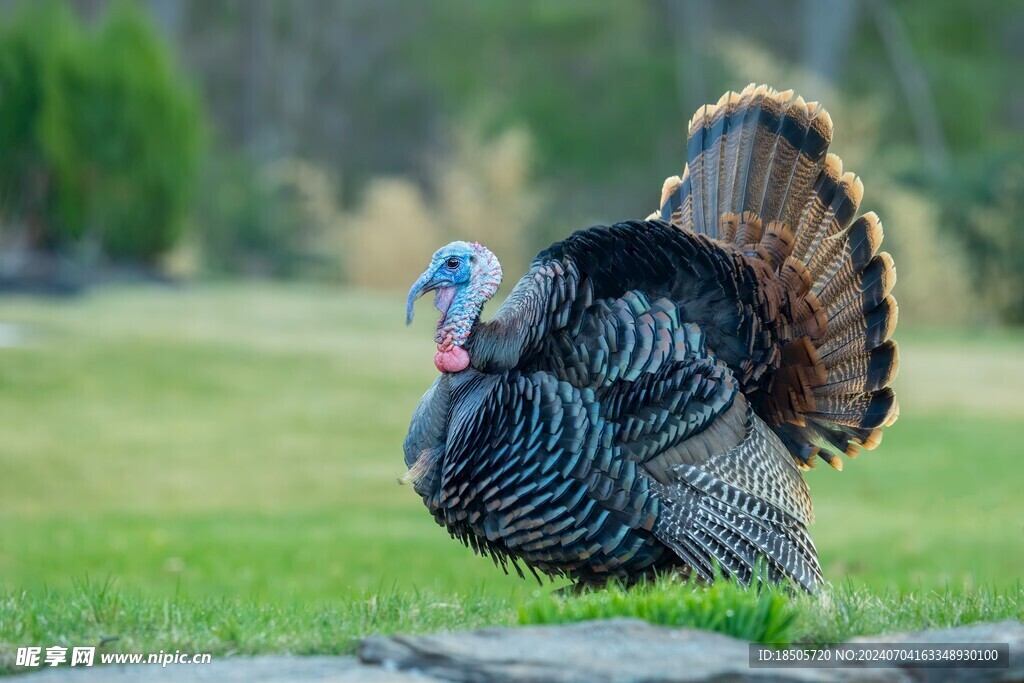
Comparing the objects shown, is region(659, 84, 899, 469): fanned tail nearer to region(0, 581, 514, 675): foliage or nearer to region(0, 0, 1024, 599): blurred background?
region(0, 581, 514, 675): foliage

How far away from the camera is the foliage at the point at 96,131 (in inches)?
674

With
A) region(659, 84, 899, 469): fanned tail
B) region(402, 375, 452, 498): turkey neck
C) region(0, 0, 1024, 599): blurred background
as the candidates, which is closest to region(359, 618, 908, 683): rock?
region(402, 375, 452, 498): turkey neck

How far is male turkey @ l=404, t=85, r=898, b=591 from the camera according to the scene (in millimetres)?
4730

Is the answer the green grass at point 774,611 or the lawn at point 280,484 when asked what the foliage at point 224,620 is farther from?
the green grass at point 774,611

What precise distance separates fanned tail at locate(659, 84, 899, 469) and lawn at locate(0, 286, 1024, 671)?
0.75 metres

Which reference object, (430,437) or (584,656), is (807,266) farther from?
(584,656)

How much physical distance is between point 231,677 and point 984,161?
21260 millimetres

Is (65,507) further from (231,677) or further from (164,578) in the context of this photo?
(231,677)

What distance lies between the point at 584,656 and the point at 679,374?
5.62 ft

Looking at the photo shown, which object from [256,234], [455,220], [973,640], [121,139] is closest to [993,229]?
[455,220]

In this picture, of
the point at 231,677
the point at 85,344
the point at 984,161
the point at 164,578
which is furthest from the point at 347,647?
the point at 984,161

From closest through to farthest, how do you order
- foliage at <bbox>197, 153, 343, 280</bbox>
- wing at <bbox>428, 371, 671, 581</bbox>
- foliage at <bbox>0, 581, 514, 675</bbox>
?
foliage at <bbox>0, 581, 514, 675</bbox> → wing at <bbox>428, 371, 671, 581</bbox> → foliage at <bbox>197, 153, 343, 280</bbox>

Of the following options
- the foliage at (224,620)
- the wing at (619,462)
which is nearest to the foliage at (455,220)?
the wing at (619,462)

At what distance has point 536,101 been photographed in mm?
30688
